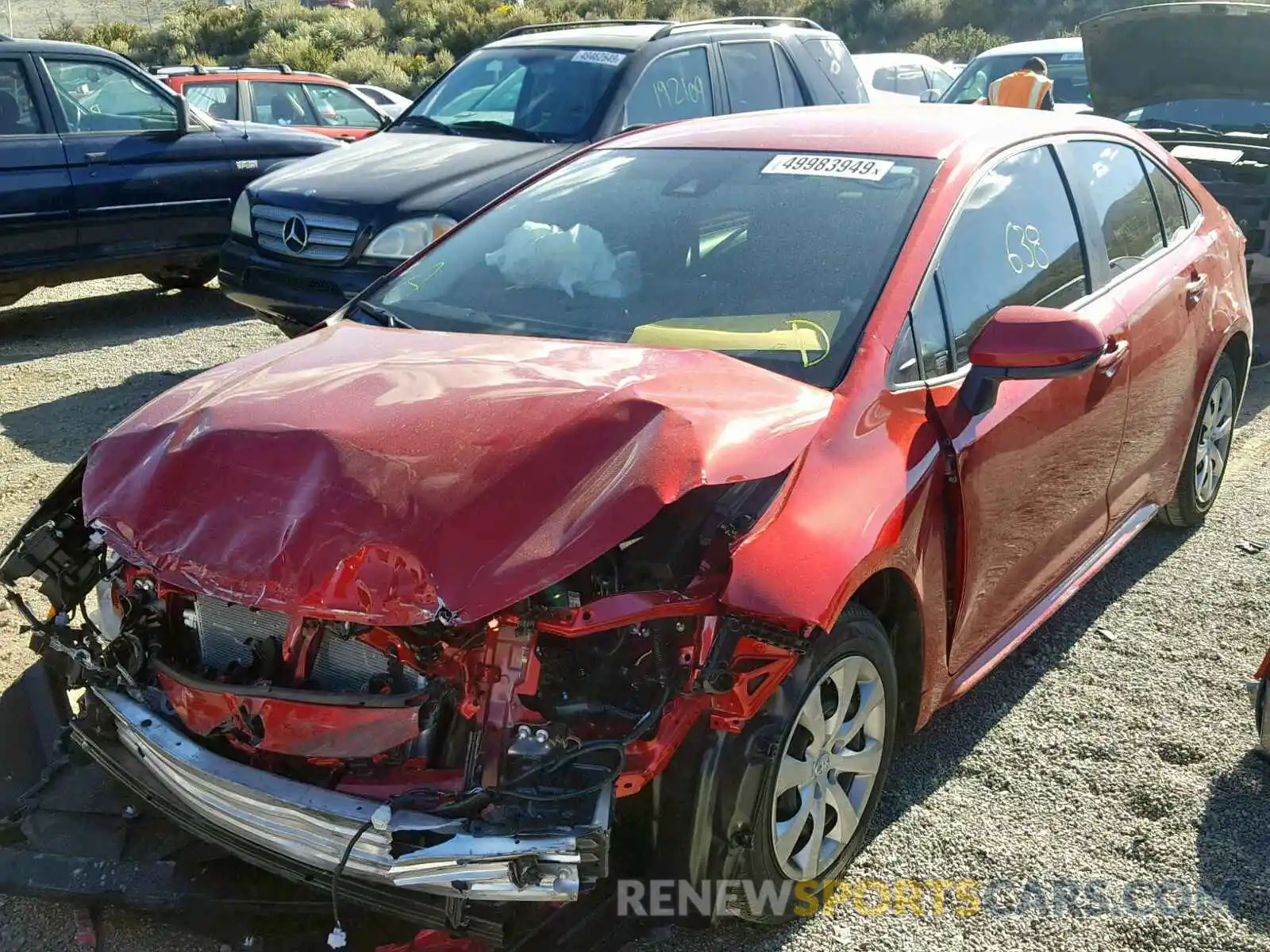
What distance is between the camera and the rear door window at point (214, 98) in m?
12.1

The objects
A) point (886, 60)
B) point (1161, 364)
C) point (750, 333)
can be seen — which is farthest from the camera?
point (886, 60)

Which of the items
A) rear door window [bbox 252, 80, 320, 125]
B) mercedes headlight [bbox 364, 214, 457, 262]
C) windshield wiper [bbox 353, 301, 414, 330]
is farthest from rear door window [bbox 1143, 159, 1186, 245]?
rear door window [bbox 252, 80, 320, 125]

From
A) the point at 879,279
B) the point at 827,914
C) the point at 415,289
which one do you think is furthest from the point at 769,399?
the point at 415,289

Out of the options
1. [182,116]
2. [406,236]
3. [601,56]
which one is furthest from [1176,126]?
[182,116]

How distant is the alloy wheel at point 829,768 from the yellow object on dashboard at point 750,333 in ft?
2.60

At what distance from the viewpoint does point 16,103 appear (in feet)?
26.1

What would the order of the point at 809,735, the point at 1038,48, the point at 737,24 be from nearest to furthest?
1. the point at 809,735
2. the point at 737,24
3. the point at 1038,48

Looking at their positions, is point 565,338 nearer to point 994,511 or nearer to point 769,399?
point 769,399

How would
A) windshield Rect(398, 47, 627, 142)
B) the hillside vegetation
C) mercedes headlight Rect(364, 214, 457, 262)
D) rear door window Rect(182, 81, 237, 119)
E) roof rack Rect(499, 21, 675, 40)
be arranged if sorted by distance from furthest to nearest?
the hillside vegetation → rear door window Rect(182, 81, 237, 119) → roof rack Rect(499, 21, 675, 40) → windshield Rect(398, 47, 627, 142) → mercedes headlight Rect(364, 214, 457, 262)

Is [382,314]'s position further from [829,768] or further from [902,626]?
[829,768]

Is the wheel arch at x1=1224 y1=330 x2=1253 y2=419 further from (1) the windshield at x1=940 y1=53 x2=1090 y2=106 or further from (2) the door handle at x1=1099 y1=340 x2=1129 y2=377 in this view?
(1) the windshield at x1=940 y1=53 x2=1090 y2=106

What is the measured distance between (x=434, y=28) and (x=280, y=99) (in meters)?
18.6

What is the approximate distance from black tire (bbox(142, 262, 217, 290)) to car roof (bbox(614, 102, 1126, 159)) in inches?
232

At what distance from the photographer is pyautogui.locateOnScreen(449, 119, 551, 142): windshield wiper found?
7418 mm
